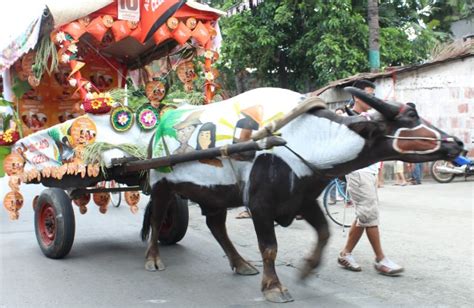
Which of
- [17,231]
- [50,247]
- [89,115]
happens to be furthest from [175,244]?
[17,231]

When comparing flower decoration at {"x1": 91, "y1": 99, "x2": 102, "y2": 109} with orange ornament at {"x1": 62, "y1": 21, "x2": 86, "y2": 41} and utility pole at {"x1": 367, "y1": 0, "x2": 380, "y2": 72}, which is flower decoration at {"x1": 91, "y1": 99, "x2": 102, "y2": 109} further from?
utility pole at {"x1": 367, "y1": 0, "x2": 380, "y2": 72}

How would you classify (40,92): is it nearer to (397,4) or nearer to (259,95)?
(259,95)

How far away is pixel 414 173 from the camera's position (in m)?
12.4

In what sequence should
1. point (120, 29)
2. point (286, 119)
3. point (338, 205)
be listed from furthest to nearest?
point (338, 205) → point (120, 29) → point (286, 119)

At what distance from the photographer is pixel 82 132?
5469 mm

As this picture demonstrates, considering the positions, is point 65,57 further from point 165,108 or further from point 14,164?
point 14,164

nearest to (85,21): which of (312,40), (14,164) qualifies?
(14,164)

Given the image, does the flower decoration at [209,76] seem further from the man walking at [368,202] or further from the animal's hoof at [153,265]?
the animal's hoof at [153,265]

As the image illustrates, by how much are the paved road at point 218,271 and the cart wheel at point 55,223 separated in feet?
0.49

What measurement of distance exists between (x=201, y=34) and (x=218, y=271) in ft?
9.22

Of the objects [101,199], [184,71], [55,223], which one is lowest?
[55,223]

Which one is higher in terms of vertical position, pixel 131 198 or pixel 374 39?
pixel 374 39

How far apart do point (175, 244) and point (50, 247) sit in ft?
4.99

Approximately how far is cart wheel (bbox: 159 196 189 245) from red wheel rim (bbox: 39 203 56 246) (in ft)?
4.13
